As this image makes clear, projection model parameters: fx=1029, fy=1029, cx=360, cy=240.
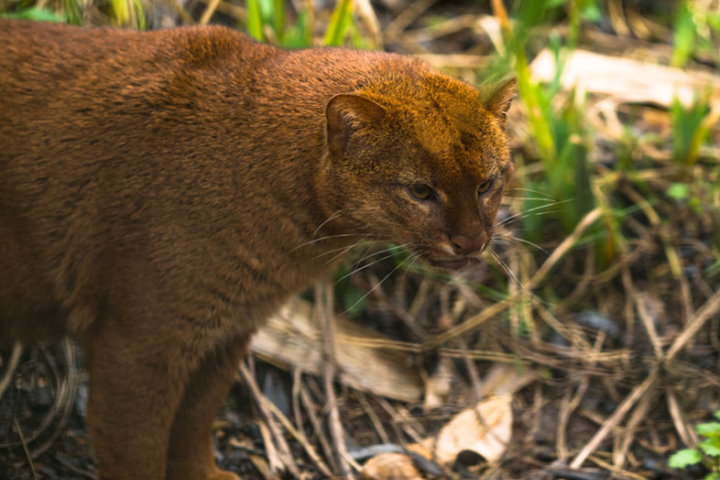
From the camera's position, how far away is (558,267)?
15.9ft

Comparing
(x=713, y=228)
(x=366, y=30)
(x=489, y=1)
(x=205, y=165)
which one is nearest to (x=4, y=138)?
(x=205, y=165)

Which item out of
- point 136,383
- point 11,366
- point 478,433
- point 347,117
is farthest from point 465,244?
point 11,366

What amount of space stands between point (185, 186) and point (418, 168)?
28.9 inches

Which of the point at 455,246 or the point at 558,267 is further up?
the point at 455,246

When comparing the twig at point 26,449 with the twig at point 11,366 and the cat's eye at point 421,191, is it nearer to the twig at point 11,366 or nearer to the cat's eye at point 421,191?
the twig at point 11,366

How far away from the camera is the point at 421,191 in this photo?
306 cm

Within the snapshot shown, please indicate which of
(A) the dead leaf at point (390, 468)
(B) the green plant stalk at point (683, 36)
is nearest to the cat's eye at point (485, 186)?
(A) the dead leaf at point (390, 468)

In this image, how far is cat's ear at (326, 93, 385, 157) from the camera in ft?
9.80

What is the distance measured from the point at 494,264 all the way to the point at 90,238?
2.12 metres

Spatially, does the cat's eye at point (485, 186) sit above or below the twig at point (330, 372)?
above

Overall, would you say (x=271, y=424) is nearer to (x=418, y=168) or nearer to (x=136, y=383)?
(x=136, y=383)

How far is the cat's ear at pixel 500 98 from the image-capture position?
3.23m

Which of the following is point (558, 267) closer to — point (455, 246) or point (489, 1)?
point (455, 246)

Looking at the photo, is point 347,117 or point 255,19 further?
point 255,19
